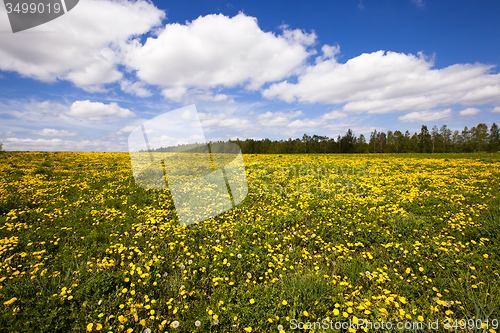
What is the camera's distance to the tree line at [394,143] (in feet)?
268

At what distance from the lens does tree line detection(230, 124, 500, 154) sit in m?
81.7

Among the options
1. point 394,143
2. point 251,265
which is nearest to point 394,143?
point 394,143

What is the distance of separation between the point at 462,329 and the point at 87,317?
6380mm

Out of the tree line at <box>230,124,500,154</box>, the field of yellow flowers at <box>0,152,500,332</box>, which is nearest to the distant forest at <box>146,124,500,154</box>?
the tree line at <box>230,124,500,154</box>

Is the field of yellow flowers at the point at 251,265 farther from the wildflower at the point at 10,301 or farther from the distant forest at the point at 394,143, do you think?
the distant forest at the point at 394,143

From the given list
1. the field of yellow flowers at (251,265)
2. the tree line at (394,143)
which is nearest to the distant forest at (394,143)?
the tree line at (394,143)

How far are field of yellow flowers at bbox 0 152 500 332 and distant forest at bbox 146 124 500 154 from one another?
252 feet

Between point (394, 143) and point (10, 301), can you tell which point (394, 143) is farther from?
point (10, 301)

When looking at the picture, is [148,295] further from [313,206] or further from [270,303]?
[313,206]

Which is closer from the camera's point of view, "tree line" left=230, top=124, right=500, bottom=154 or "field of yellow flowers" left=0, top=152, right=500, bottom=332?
"field of yellow flowers" left=0, top=152, right=500, bottom=332

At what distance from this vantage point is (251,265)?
5.04 meters

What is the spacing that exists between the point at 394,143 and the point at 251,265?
401ft

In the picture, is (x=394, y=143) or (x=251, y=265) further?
(x=394, y=143)

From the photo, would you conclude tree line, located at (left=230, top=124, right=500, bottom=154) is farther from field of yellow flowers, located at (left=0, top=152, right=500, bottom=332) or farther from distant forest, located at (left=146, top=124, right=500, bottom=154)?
field of yellow flowers, located at (left=0, top=152, right=500, bottom=332)
